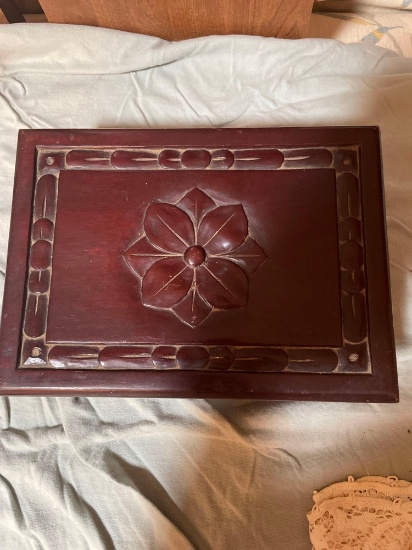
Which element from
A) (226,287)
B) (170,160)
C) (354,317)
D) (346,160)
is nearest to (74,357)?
(226,287)

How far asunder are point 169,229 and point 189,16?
663 millimetres

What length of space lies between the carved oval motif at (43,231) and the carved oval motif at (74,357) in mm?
228

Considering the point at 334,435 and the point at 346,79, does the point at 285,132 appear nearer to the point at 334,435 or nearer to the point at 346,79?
the point at 346,79

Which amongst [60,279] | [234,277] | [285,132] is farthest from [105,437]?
[285,132]

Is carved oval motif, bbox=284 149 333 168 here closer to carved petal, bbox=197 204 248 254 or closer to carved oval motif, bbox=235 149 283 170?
carved oval motif, bbox=235 149 283 170

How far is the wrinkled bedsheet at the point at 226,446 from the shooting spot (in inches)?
49.1

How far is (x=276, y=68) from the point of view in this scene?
149 centimetres

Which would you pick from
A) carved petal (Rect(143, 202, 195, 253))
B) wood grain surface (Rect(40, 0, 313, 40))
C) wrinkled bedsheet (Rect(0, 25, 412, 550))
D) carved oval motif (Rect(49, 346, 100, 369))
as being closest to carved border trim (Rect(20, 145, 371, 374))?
carved oval motif (Rect(49, 346, 100, 369))

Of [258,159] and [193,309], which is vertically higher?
[258,159]

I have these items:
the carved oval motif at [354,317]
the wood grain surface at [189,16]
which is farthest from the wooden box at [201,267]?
the wood grain surface at [189,16]

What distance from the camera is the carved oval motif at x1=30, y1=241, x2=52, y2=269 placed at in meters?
1.15

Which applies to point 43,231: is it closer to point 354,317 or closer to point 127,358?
point 127,358

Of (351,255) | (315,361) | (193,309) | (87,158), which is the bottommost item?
(315,361)

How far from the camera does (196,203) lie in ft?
3.79
